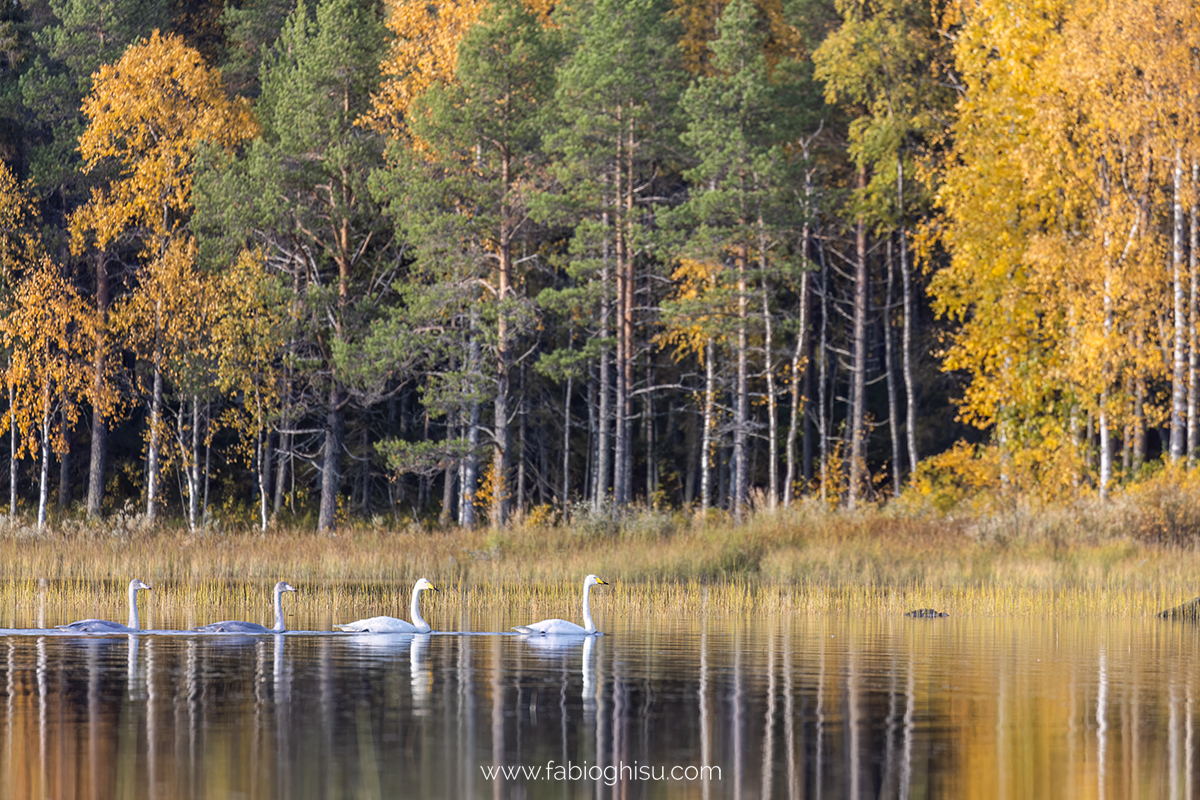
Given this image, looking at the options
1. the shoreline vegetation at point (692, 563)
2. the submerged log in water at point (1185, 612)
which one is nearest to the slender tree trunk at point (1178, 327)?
the shoreline vegetation at point (692, 563)

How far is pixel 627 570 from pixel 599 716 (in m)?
16.4

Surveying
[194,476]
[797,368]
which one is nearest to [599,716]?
[797,368]

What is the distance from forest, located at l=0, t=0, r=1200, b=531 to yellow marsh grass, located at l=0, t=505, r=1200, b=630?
11.9ft

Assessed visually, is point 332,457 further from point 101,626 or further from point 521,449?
point 101,626

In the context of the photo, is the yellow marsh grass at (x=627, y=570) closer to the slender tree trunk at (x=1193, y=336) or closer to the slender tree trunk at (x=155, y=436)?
the slender tree trunk at (x=1193, y=336)

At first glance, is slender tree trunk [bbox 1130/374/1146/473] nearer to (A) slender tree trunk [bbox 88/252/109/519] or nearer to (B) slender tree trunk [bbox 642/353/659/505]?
(B) slender tree trunk [bbox 642/353/659/505]

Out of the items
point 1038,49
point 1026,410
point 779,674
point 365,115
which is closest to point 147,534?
point 365,115

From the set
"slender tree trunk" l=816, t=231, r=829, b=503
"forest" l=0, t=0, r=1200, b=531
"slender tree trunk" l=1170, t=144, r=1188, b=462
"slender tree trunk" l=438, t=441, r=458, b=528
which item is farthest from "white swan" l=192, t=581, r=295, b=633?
"slender tree trunk" l=816, t=231, r=829, b=503

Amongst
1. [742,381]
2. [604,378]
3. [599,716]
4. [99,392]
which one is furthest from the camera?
[99,392]

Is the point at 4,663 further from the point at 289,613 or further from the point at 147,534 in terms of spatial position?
the point at 147,534

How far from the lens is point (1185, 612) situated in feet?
75.5

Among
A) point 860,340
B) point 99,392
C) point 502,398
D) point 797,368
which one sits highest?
point 860,340

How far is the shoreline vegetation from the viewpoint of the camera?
24.1 m

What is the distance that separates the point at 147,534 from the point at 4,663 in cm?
2095
